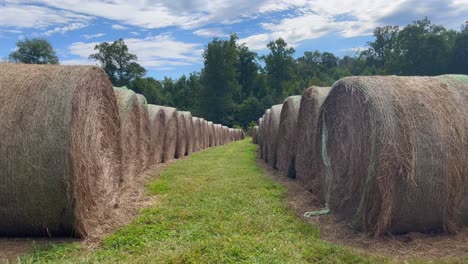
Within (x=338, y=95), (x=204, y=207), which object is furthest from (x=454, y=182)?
(x=204, y=207)

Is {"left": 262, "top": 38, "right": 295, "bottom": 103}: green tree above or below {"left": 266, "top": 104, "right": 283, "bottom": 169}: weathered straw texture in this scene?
above

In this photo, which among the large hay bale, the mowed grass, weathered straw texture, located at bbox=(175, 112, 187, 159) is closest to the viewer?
the mowed grass

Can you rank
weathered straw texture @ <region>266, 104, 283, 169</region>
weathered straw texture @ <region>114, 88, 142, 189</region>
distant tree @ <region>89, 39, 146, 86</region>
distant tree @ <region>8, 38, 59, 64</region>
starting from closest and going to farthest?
weathered straw texture @ <region>114, 88, 142, 189</region>, weathered straw texture @ <region>266, 104, 283, 169</region>, distant tree @ <region>8, 38, 59, 64</region>, distant tree @ <region>89, 39, 146, 86</region>

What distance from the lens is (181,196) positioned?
7.62 meters

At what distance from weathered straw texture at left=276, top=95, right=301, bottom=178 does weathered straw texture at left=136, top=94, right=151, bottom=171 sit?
3771 millimetres

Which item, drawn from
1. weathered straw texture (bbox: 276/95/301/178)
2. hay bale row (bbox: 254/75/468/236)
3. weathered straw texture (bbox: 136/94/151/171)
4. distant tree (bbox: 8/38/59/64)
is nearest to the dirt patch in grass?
hay bale row (bbox: 254/75/468/236)

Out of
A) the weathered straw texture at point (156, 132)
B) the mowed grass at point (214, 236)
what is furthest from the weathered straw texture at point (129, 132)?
the weathered straw texture at point (156, 132)

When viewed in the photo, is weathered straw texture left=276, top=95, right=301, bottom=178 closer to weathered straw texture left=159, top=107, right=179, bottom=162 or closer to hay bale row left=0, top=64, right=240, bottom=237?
weathered straw texture left=159, top=107, right=179, bottom=162

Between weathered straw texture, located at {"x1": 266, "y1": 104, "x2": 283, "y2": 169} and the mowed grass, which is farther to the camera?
weathered straw texture, located at {"x1": 266, "y1": 104, "x2": 283, "y2": 169}

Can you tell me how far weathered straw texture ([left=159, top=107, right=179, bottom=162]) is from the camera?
14062 mm

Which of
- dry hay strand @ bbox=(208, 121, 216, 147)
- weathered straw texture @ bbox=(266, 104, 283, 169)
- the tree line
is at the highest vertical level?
the tree line

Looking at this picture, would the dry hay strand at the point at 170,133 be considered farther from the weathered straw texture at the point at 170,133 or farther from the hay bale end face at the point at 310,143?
the hay bale end face at the point at 310,143

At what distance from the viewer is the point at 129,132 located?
9.10m

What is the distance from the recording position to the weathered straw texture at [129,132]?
8.51m
